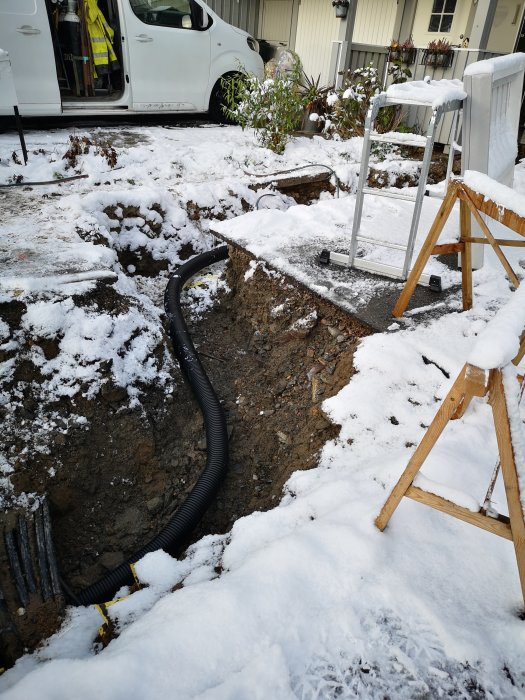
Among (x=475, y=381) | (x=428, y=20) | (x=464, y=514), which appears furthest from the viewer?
(x=428, y=20)

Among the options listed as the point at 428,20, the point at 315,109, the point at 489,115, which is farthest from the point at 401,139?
the point at 428,20

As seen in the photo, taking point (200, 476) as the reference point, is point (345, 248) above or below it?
above

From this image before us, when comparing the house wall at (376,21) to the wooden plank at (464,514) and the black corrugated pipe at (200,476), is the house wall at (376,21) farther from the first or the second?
the wooden plank at (464,514)

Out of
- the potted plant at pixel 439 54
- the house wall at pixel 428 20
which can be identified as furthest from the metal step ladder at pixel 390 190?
the house wall at pixel 428 20

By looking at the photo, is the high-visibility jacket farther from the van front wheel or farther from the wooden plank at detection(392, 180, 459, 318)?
the wooden plank at detection(392, 180, 459, 318)

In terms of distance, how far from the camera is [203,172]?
5539 millimetres

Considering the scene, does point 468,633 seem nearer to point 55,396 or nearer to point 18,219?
point 55,396

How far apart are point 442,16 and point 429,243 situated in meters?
7.40

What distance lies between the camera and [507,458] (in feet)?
4.24

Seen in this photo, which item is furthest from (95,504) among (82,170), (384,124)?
(384,124)

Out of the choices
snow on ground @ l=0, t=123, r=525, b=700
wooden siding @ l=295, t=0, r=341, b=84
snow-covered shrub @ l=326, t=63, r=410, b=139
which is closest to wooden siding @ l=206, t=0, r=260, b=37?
wooden siding @ l=295, t=0, r=341, b=84

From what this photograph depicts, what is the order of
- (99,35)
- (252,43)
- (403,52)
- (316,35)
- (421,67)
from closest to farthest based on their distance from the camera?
(99,35) → (421,67) → (403,52) → (252,43) → (316,35)

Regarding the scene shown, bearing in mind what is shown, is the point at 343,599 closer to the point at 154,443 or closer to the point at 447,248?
the point at 154,443

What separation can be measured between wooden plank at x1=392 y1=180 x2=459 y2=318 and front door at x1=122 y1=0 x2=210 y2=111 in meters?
5.45
